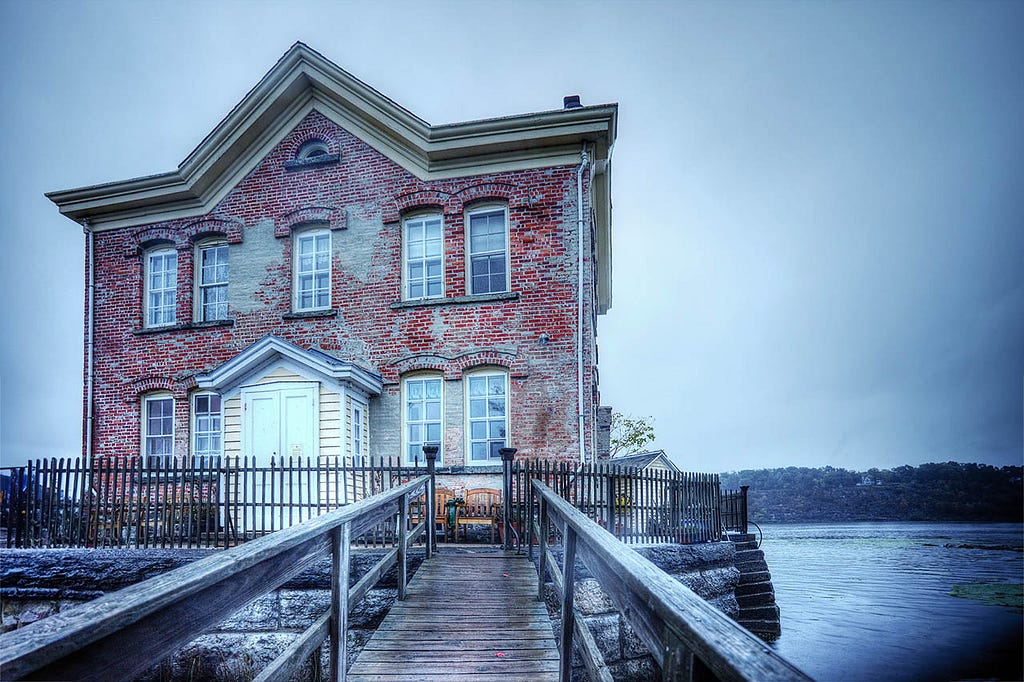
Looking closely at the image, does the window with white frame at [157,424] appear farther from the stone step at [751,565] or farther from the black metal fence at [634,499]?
the stone step at [751,565]

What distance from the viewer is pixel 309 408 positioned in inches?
543

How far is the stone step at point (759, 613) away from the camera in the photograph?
595 inches

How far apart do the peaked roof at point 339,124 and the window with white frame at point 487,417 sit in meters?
4.56

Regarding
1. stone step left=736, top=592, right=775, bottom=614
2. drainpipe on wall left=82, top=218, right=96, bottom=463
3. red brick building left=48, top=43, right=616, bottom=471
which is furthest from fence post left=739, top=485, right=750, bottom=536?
drainpipe on wall left=82, top=218, right=96, bottom=463

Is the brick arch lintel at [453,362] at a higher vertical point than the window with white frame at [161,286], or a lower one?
lower

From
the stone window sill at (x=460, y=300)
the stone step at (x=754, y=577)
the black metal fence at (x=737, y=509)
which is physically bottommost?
the stone step at (x=754, y=577)

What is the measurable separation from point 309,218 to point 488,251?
4.33 meters

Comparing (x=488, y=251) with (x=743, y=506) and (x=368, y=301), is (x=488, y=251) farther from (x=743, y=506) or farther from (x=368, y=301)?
(x=743, y=506)

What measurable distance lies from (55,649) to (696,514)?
12706mm

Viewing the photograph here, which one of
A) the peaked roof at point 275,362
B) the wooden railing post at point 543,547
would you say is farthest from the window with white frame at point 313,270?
the wooden railing post at point 543,547

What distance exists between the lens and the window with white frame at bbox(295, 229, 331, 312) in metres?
15.6

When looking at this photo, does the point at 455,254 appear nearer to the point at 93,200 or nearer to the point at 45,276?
the point at 93,200

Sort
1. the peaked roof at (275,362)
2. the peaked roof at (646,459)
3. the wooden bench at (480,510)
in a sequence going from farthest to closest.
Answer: the peaked roof at (646,459), the peaked roof at (275,362), the wooden bench at (480,510)

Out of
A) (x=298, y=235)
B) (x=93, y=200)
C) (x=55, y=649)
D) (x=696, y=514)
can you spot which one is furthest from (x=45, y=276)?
(x=55, y=649)
